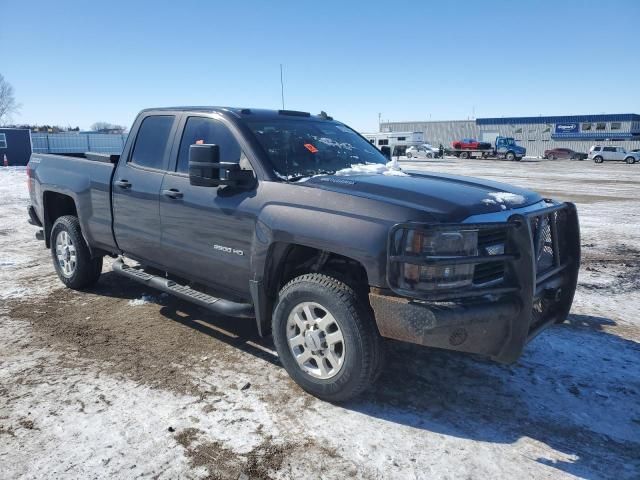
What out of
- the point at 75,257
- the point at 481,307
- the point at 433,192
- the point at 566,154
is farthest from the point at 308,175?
the point at 566,154

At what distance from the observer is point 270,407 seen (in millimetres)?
3318

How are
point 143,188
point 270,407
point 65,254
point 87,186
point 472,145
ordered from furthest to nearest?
1. point 472,145
2. point 65,254
3. point 87,186
4. point 143,188
5. point 270,407

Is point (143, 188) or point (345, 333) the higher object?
point (143, 188)

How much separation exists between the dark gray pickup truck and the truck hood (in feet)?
0.04

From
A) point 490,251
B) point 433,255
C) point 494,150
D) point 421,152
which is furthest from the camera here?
point 421,152

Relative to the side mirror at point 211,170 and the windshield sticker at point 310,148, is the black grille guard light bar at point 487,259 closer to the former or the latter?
the side mirror at point 211,170

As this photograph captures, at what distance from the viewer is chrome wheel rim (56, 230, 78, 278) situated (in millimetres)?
5691

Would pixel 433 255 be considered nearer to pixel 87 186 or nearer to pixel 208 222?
pixel 208 222

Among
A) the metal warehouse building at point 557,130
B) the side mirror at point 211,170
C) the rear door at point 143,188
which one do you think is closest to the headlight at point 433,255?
the side mirror at point 211,170

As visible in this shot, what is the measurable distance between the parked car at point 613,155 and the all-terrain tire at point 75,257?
49.2 metres

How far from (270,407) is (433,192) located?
178 centimetres

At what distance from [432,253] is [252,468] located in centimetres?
154

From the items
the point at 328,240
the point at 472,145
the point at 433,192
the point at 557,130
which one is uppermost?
the point at 557,130

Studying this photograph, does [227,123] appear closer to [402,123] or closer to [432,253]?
[432,253]
